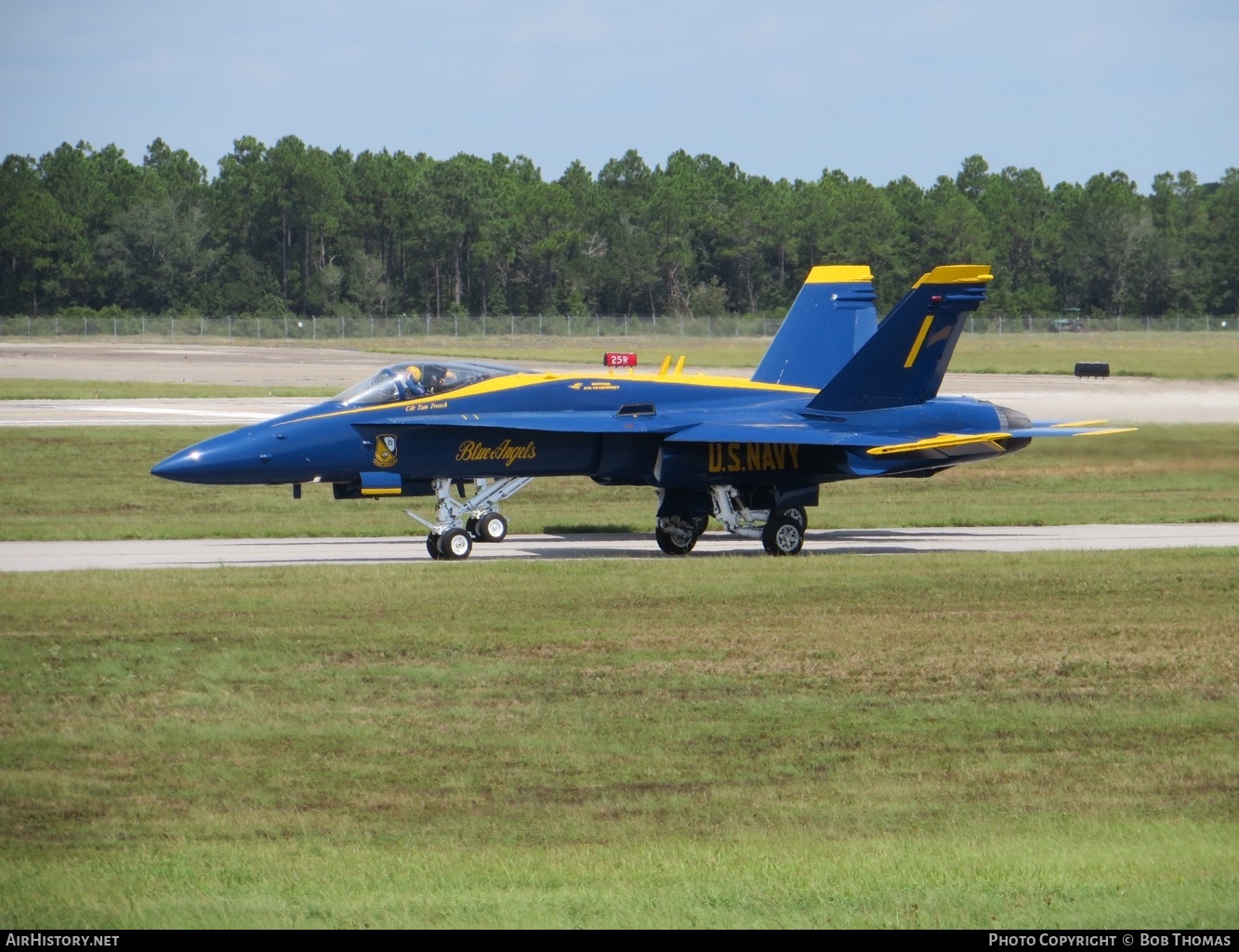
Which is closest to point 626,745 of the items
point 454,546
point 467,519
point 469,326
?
point 454,546

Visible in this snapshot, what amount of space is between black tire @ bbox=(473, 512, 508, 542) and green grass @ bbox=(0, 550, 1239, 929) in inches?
231

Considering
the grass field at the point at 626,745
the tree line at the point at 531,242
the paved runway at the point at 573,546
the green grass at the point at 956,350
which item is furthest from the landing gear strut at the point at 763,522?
the tree line at the point at 531,242

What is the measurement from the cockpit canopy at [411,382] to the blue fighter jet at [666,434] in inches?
1.0

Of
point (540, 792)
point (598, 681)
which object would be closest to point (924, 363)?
point (598, 681)

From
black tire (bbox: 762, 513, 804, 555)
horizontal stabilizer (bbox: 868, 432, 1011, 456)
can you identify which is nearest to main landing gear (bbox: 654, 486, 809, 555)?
black tire (bbox: 762, 513, 804, 555)

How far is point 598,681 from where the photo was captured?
13.1m

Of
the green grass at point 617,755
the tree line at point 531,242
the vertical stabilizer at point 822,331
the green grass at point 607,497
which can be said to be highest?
the tree line at point 531,242

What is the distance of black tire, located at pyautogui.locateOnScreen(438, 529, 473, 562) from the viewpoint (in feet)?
70.6

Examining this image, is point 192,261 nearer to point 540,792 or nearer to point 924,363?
point 924,363

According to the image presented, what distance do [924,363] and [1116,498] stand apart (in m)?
8.39

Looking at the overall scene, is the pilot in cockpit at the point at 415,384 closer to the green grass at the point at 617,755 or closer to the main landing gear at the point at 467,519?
the main landing gear at the point at 467,519

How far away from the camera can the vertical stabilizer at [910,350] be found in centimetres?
2278

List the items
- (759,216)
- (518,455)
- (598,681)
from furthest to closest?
(759,216)
(518,455)
(598,681)

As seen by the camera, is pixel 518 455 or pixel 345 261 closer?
pixel 518 455
